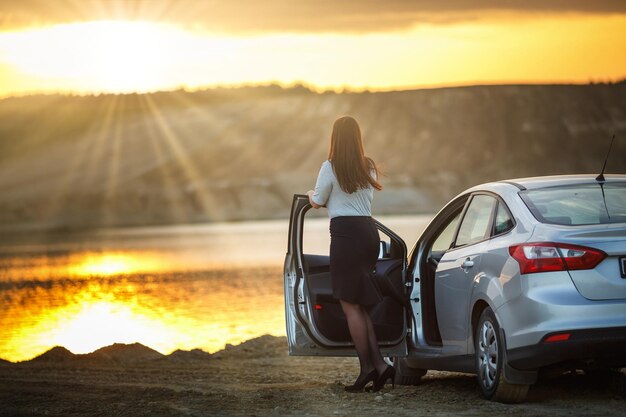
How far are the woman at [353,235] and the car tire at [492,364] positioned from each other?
82 cm

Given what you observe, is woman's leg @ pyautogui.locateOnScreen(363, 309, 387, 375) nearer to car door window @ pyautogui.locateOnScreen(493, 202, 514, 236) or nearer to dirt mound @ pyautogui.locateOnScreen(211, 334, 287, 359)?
car door window @ pyautogui.locateOnScreen(493, 202, 514, 236)

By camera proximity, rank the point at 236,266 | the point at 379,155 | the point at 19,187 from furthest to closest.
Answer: the point at 19,187 → the point at 379,155 → the point at 236,266

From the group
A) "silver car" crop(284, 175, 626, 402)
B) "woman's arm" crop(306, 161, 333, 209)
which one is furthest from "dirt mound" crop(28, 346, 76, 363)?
"woman's arm" crop(306, 161, 333, 209)

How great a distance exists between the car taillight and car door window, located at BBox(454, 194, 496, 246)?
113 cm

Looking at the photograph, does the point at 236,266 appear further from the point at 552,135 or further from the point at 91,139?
the point at 91,139

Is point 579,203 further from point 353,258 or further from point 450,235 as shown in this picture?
point 450,235

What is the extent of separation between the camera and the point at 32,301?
30.6 m

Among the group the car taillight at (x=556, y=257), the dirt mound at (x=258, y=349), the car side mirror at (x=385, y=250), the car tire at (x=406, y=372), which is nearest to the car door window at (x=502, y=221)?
the car taillight at (x=556, y=257)

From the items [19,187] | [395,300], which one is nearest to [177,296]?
[395,300]

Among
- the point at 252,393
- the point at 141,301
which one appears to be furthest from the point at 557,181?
the point at 141,301

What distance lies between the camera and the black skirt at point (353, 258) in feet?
28.0

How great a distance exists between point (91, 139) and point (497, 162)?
69.4 m

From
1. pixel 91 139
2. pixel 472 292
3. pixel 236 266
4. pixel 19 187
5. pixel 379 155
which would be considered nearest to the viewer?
pixel 472 292

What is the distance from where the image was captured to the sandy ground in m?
7.93
